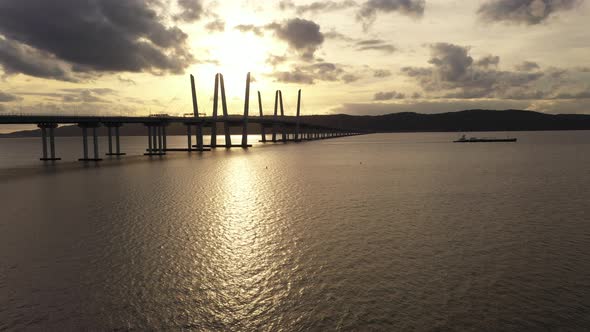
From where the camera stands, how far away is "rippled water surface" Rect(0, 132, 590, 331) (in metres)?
11.9

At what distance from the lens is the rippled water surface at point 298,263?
39.1 ft

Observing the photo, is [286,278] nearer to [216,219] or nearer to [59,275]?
[59,275]

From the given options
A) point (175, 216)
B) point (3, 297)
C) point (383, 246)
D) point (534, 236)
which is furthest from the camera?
point (175, 216)

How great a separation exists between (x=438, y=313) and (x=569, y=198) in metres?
27.4

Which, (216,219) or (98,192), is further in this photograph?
(98,192)

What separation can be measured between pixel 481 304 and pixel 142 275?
12017mm

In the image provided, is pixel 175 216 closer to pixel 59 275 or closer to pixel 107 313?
pixel 59 275

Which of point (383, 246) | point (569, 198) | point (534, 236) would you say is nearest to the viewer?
point (383, 246)

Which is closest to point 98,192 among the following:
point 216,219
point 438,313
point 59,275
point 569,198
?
point 216,219

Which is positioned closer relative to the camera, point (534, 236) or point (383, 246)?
point (383, 246)

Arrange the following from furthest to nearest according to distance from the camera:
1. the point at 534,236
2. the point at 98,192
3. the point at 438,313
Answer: the point at 98,192, the point at 534,236, the point at 438,313

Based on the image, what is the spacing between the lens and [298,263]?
1678 cm

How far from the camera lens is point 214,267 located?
54.0 feet

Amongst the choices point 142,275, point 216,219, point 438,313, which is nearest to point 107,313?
point 142,275
